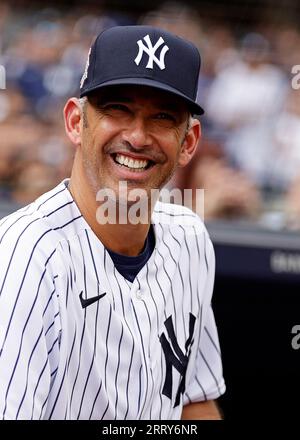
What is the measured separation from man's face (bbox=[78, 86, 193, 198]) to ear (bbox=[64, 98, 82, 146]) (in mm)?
53

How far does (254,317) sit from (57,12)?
89.9 inches

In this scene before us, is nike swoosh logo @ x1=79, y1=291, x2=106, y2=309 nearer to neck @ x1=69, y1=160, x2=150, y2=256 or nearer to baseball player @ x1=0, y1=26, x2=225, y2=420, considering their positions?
baseball player @ x1=0, y1=26, x2=225, y2=420

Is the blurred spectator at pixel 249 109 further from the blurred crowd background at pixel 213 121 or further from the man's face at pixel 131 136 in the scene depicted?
the man's face at pixel 131 136

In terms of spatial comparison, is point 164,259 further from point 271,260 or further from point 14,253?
point 271,260

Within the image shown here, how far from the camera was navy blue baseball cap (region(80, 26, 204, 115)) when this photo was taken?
1735 millimetres

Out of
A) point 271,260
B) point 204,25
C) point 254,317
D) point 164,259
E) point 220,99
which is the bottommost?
point 254,317

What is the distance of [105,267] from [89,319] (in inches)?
5.3

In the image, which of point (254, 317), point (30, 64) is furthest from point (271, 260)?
point (30, 64)

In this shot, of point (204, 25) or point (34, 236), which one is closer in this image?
point (34, 236)

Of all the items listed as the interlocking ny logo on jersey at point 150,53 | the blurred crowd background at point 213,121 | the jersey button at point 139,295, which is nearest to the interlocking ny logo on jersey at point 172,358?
the jersey button at point 139,295

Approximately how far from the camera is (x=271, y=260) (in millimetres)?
3848

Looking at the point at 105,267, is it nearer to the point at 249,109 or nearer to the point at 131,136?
the point at 131,136

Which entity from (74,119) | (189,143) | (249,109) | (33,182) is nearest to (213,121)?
(249,109)

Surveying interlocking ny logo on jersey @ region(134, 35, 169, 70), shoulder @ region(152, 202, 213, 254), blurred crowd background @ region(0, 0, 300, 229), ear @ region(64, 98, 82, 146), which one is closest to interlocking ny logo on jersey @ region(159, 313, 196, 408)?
shoulder @ region(152, 202, 213, 254)
